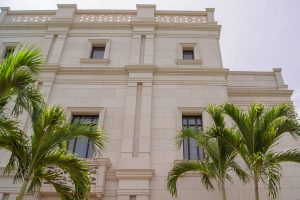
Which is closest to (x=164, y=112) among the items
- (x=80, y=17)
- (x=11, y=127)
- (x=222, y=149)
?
(x=222, y=149)

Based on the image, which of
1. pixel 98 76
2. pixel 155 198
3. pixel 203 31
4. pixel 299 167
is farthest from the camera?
pixel 203 31

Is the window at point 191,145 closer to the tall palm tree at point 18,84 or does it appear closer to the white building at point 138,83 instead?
the white building at point 138,83

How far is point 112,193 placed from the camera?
35.5ft

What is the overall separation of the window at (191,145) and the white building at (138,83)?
46 millimetres

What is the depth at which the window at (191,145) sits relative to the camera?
39.4ft

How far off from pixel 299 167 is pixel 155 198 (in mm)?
6059

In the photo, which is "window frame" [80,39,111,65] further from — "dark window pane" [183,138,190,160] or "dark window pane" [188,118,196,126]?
"dark window pane" [183,138,190,160]

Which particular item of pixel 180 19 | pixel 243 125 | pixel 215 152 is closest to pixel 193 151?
pixel 215 152

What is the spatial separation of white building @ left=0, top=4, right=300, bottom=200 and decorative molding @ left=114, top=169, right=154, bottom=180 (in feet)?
0.11

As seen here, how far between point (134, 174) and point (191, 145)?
2.63 m

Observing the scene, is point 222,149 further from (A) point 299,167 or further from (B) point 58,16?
(B) point 58,16

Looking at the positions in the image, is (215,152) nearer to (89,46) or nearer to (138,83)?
(138,83)

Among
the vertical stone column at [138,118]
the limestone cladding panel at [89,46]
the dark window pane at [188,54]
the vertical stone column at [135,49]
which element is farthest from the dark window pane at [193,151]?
the limestone cladding panel at [89,46]

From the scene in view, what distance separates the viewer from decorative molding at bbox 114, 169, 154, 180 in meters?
11.0
